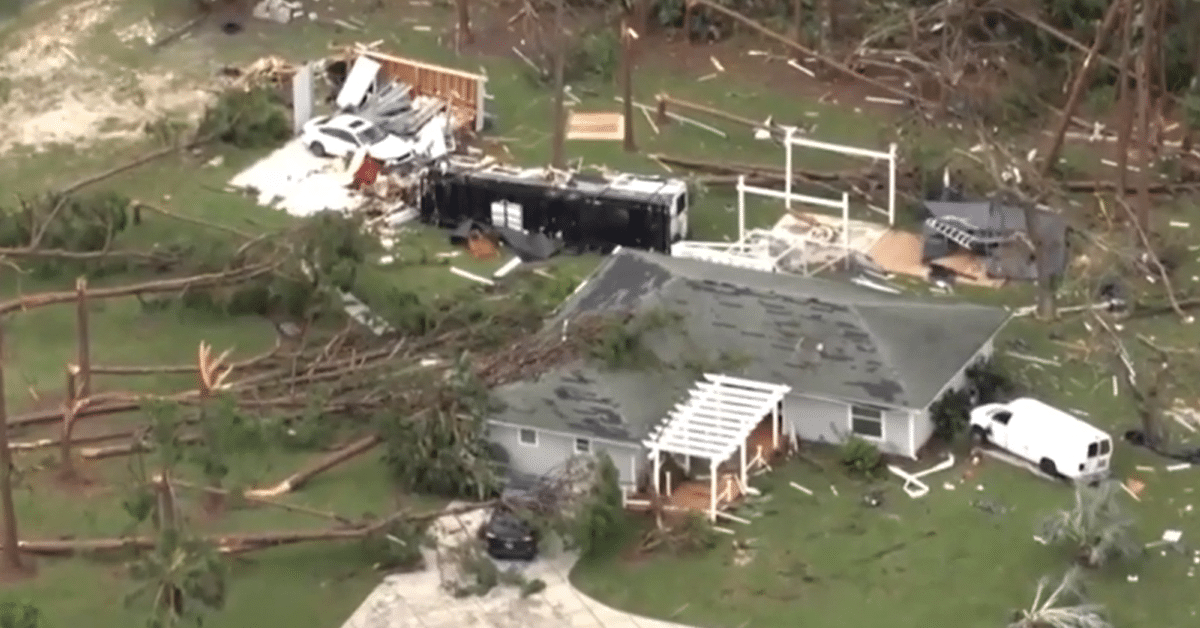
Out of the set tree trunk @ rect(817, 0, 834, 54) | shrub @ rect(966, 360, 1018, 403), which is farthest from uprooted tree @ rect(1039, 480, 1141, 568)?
tree trunk @ rect(817, 0, 834, 54)

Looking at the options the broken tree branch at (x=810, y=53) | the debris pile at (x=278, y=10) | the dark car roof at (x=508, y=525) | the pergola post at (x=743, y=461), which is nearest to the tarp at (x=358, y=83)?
the debris pile at (x=278, y=10)

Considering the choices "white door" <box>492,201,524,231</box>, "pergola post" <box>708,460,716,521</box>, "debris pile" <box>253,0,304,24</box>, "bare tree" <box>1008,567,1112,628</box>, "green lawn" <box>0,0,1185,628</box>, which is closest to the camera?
"bare tree" <box>1008,567,1112,628</box>

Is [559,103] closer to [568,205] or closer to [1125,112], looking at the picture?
[568,205]

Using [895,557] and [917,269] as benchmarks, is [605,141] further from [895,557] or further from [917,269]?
[895,557]

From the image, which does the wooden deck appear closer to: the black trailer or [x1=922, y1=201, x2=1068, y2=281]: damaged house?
the black trailer

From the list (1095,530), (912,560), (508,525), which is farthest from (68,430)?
(1095,530)

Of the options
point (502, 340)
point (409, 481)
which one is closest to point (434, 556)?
point (409, 481)

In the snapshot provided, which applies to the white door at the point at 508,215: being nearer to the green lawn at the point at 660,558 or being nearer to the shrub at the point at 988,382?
the green lawn at the point at 660,558
